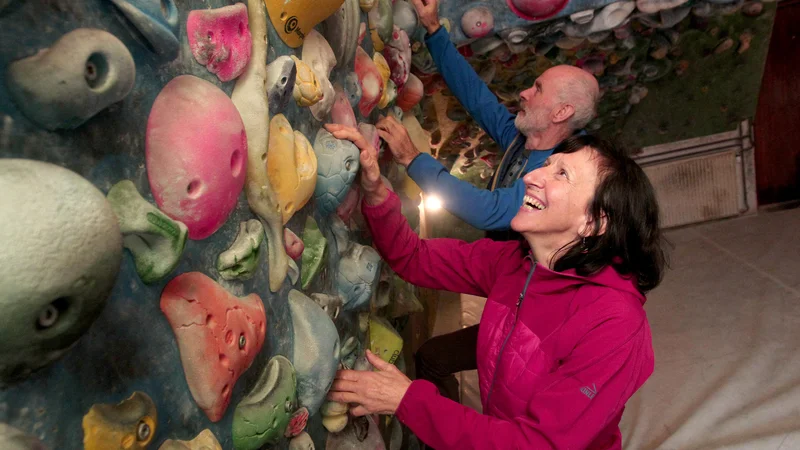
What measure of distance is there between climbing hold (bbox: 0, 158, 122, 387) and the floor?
223 cm

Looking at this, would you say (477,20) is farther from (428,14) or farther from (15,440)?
(15,440)

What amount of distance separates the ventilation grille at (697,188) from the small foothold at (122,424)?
386 cm

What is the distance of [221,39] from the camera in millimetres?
756

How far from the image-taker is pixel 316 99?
103 cm

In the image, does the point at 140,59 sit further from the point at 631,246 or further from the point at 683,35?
the point at 683,35

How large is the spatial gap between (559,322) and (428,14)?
0.98 metres

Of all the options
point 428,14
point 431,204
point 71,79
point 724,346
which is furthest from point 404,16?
point 724,346

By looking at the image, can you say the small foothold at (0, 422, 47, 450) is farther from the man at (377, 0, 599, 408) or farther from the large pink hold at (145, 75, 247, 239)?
the man at (377, 0, 599, 408)

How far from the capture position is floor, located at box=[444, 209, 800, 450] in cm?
236

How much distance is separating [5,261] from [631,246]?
1.07 metres

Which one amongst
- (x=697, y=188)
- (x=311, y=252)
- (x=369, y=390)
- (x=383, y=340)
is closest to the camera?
(x=311, y=252)

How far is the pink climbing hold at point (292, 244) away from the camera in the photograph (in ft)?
3.13

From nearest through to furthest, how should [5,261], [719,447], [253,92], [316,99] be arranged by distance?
[5,261], [253,92], [316,99], [719,447]

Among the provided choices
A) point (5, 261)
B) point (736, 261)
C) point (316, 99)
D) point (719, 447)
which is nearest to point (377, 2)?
point (316, 99)
